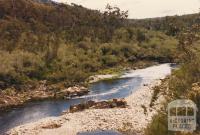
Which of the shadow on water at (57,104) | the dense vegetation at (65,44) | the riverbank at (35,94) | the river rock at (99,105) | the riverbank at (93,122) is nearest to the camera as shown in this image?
the riverbank at (93,122)

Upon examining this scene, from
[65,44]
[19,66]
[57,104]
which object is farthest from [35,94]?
[65,44]

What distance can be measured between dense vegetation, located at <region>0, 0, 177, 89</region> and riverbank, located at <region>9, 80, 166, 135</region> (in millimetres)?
20782

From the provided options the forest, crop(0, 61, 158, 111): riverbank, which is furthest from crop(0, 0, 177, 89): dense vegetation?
crop(0, 61, 158, 111): riverbank

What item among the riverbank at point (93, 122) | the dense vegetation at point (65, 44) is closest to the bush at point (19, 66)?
the dense vegetation at point (65, 44)

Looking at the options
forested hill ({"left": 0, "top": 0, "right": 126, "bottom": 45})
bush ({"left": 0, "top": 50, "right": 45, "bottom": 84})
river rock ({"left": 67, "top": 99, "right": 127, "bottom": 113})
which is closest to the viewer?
river rock ({"left": 67, "top": 99, "right": 127, "bottom": 113})

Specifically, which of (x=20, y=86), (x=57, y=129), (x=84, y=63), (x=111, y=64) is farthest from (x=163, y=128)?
(x=111, y=64)

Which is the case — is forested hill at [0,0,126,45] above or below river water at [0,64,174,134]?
above

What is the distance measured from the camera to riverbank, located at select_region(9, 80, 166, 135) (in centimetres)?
3572

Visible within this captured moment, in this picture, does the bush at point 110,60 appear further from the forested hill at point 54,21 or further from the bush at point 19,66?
the bush at point 19,66

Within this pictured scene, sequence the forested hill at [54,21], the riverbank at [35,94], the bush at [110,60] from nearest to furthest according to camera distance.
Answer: the riverbank at [35,94]
the bush at [110,60]
the forested hill at [54,21]

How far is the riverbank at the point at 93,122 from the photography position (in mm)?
35719

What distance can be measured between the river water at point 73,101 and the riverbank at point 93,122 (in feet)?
8.44

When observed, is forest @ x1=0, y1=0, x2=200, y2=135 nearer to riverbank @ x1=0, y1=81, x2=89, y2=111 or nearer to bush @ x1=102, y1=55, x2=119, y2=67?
bush @ x1=102, y1=55, x2=119, y2=67

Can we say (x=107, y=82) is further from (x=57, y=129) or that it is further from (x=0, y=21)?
(x=0, y=21)
